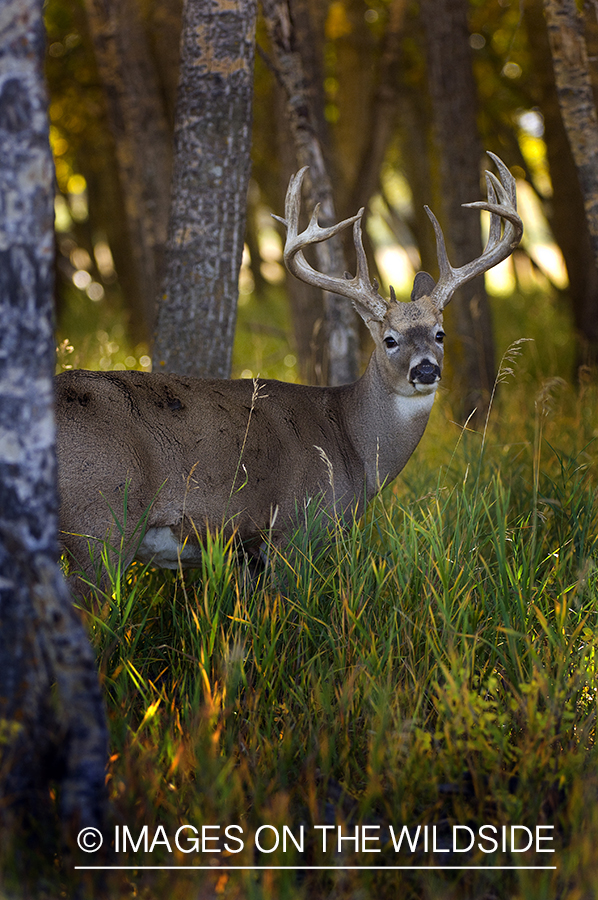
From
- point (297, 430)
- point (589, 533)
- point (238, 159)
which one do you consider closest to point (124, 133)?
point (238, 159)

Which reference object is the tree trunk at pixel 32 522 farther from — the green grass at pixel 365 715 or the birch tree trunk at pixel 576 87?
the birch tree trunk at pixel 576 87

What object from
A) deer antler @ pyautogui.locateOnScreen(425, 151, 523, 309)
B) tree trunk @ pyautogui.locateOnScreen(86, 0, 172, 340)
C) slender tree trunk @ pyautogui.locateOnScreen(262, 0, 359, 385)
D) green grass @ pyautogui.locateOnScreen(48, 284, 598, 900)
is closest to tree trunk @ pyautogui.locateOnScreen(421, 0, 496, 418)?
slender tree trunk @ pyautogui.locateOnScreen(262, 0, 359, 385)

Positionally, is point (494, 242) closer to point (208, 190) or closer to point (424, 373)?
point (424, 373)

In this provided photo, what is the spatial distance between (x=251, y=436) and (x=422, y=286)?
5.09 ft

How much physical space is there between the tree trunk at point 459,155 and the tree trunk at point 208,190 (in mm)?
3341

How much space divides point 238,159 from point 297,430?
1.78 m

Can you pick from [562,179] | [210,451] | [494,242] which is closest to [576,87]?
[494,242]

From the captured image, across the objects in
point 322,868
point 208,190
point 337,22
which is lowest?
point 322,868

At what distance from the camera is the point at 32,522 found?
233 cm

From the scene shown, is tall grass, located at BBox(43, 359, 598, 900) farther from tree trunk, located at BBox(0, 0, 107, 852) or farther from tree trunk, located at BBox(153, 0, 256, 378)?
tree trunk, located at BBox(153, 0, 256, 378)

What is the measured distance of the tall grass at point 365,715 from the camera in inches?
91.7

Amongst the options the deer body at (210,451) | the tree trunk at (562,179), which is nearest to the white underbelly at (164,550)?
the deer body at (210,451)

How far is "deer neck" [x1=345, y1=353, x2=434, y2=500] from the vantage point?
468cm

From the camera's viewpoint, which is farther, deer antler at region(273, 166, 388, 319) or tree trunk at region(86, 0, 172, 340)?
tree trunk at region(86, 0, 172, 340)
